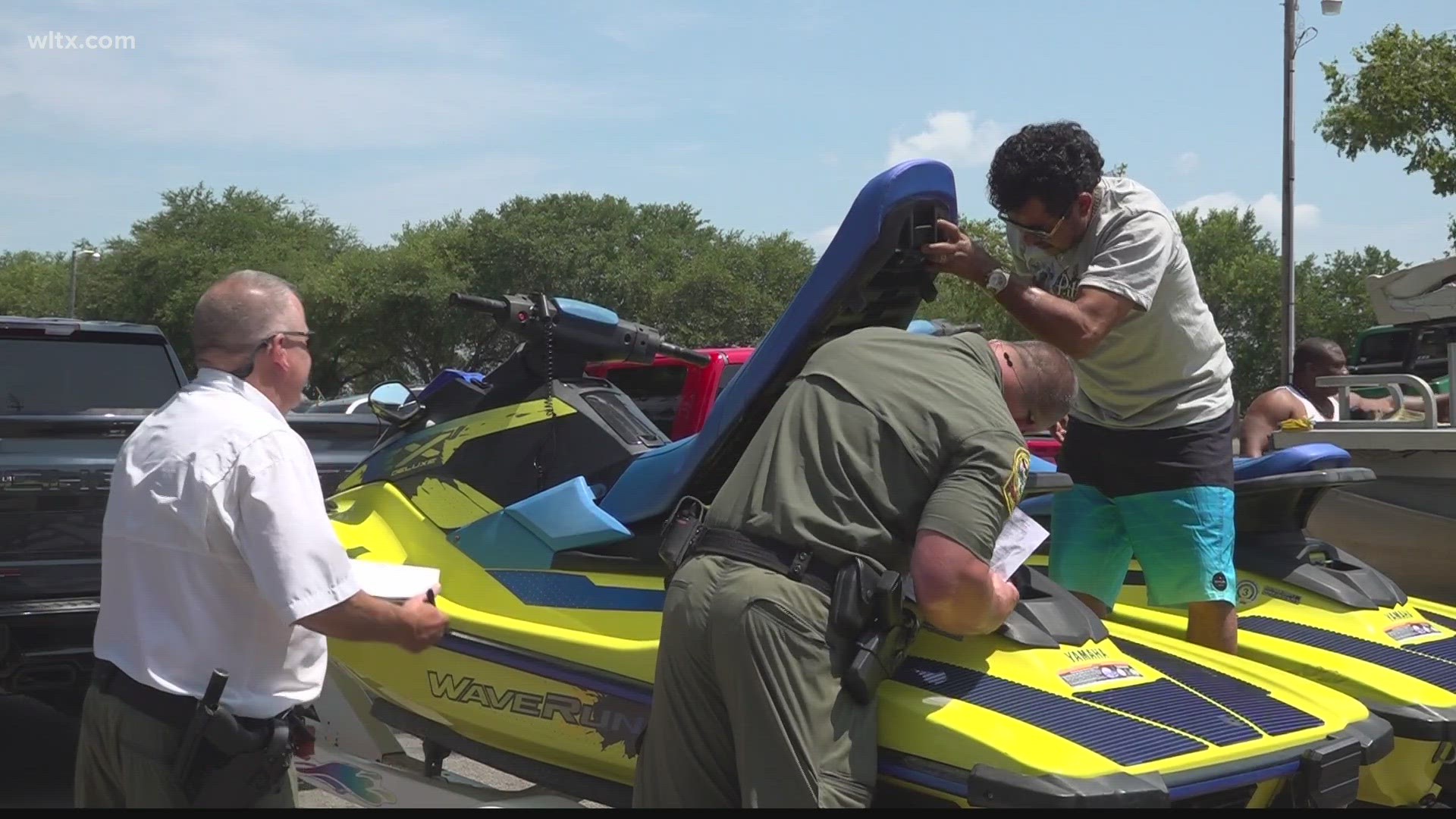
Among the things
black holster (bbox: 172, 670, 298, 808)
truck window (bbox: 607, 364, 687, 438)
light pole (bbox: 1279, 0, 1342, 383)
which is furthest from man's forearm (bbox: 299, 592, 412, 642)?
light pole (bbox: 1279, 0, 1342, 383)

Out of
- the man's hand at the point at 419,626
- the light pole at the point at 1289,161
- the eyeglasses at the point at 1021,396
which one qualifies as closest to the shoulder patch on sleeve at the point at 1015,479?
the eyeglasses at the point at 1021,396

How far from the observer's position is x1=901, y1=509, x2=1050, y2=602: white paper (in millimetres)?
2865

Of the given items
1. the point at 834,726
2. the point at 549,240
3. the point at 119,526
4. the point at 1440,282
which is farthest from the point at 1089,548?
the point at 549,240

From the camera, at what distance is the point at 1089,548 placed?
3.84 meters

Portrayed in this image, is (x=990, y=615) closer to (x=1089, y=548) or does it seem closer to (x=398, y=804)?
(x=1089, y=548)

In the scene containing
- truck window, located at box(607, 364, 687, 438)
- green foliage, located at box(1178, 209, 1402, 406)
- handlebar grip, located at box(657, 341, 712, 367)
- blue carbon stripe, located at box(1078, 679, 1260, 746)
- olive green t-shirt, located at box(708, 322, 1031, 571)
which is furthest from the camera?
green foliage, located at box(1178, 209, 1402, 406)

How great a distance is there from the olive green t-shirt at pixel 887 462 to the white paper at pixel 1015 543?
216 millimetres

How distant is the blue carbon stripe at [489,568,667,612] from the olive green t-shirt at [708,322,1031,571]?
60 centimetres

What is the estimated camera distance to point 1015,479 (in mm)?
2664

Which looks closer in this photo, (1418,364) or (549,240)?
(1418,364)

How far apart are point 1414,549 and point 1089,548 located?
3260 mm

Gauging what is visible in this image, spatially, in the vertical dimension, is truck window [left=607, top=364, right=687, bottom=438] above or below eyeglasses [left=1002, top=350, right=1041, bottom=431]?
below

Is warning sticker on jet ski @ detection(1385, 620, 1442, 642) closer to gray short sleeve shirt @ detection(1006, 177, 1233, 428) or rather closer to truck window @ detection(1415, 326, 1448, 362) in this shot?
gray short sleeve shirt @ detection(1006, 177, 1233, 428)

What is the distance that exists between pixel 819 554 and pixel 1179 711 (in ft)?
2.82
